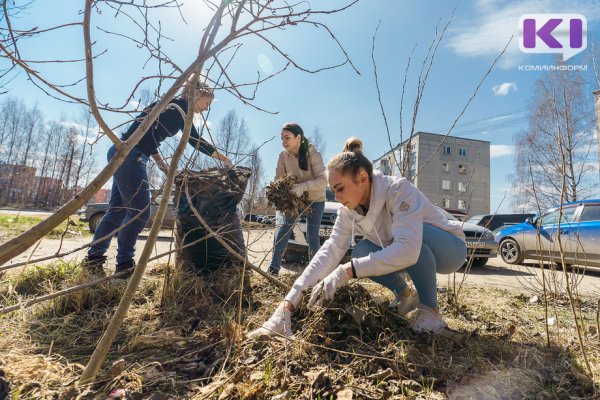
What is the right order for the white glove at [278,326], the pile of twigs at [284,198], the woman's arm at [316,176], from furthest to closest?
the woman's arm at [316,176] → the pile of twigs at [284,198] → the white glove at [278,326]

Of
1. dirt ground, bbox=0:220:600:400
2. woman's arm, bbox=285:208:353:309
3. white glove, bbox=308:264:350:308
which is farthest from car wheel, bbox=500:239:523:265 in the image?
white glove, bbox=308:264:350:308

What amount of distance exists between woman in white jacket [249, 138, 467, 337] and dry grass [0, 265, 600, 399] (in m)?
0.11

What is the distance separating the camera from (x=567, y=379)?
126 centimetres

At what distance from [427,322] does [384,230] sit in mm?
518

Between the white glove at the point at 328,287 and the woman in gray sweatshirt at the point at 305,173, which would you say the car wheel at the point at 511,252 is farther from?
the white glove at the point at 328,287

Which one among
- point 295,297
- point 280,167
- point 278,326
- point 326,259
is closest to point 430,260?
point 326,259

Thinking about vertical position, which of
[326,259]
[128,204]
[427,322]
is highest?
[128,204]

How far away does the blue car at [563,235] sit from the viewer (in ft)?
17.0

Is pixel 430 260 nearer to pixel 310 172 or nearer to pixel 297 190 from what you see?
pixel 297 190

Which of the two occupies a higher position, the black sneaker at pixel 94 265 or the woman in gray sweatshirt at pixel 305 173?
the woman in gray sweatshirt at pixel 305 173

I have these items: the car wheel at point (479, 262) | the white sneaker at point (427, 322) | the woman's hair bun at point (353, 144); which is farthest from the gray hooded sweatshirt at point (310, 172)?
the car wheel at point (479, 262)

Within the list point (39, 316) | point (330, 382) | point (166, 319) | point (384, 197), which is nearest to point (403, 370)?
point (330, 382)

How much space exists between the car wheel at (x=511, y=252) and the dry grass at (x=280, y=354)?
17.7 ft

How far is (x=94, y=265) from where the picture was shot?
2.42 meters
